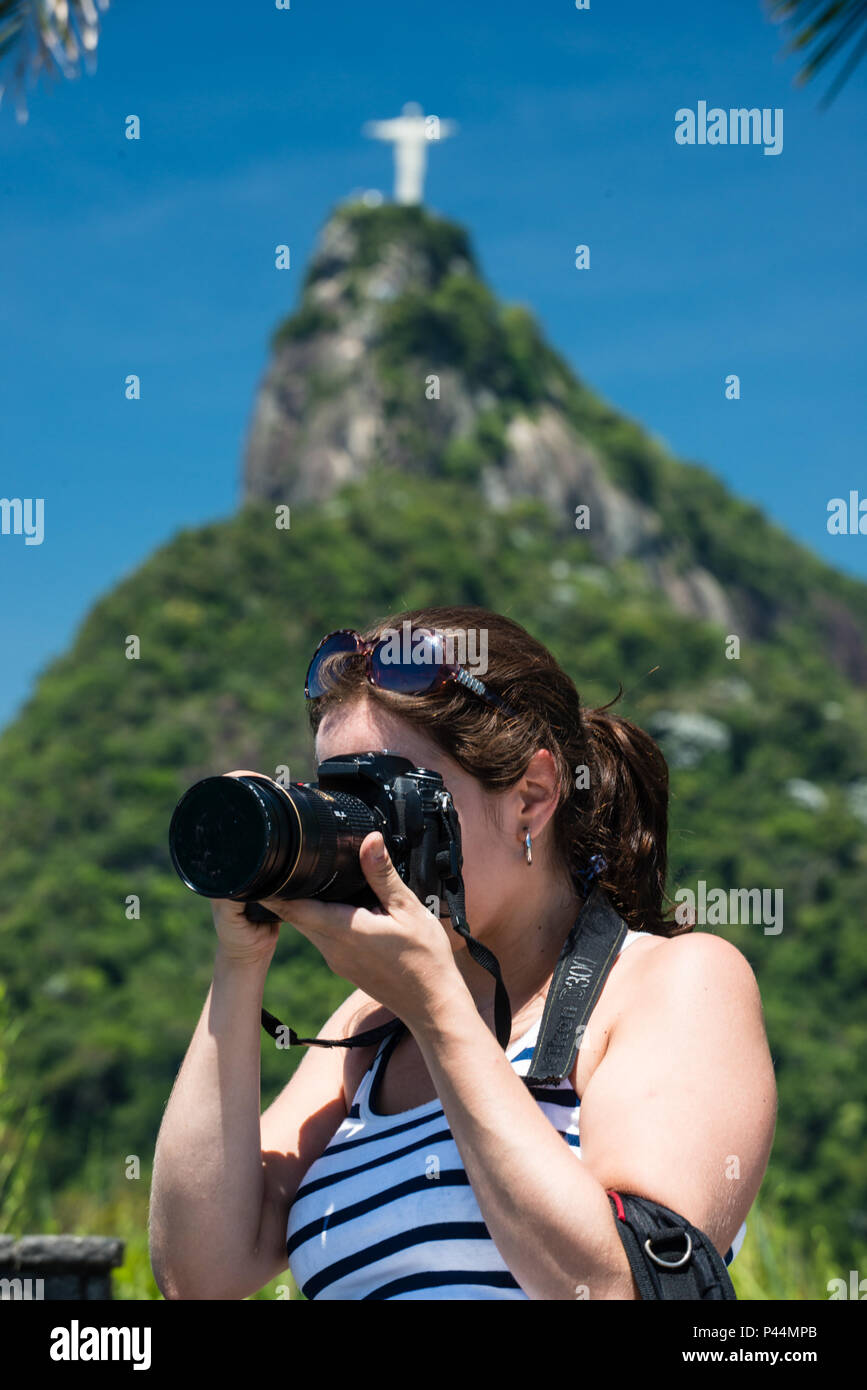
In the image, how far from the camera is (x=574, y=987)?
1640 millimetres

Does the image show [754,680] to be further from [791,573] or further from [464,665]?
[464,665]

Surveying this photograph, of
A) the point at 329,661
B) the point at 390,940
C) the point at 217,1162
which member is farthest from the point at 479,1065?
the point at 329,661

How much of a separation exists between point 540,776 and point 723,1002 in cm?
39

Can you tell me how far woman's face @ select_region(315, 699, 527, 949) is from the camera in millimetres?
1738

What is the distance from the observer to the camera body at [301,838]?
149 cm

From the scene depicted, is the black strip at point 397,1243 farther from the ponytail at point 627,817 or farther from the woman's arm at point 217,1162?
the ponytail at point 627,817

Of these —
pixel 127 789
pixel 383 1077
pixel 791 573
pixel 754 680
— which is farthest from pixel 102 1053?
pixel 791 573

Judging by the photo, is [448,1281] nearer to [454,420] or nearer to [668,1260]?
[668,1260]

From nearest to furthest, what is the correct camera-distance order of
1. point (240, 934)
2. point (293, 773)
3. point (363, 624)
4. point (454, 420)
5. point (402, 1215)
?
point (402, 1215)
point (240, 934)
point (363, 624)
point (293, 773)
point (454, 420)

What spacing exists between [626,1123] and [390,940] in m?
0.31

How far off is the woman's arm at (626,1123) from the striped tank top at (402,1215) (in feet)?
0.31

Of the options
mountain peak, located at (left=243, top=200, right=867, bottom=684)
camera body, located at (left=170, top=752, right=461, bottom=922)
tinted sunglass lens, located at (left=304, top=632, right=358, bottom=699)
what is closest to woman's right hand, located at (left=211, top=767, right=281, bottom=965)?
camera body, located at (left=170, top=752, right=461, bottom=922)

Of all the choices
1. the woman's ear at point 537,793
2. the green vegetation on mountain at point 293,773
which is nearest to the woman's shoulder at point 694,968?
the woman's ear at point 537,793

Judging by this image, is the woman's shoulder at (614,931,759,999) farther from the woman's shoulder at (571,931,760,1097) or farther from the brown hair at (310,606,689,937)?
the brown hair at (310,606,689,937)
